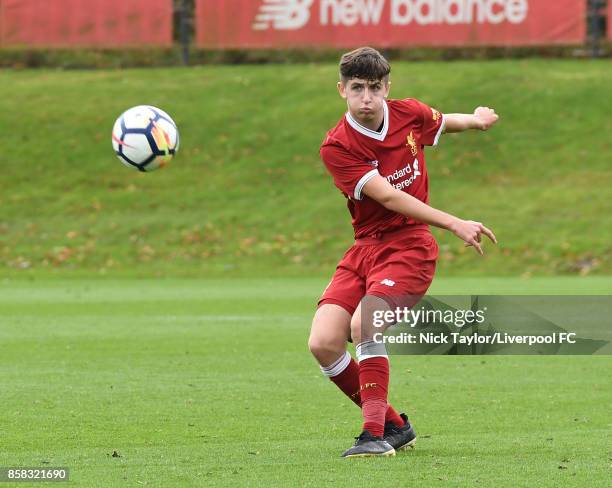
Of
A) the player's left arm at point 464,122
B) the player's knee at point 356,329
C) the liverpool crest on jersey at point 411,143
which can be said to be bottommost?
the player's knee at point 356,329

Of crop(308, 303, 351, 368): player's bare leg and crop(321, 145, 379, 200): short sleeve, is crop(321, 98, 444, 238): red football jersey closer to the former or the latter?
crop(321, 145, 379, 200): short sleeve

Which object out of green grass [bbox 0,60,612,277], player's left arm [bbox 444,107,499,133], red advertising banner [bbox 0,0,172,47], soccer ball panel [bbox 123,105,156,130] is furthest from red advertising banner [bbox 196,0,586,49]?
player's left arm [bbox 444,107,499,133]

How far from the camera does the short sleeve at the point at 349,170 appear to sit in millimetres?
7434

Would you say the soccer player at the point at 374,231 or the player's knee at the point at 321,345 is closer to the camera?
the soccer player at the point at 374,231

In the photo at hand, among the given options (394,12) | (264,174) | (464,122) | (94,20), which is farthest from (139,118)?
(94,20)

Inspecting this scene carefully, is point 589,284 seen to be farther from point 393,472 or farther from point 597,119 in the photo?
point 393,472

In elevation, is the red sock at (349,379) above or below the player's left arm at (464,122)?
below

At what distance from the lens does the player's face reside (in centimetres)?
739

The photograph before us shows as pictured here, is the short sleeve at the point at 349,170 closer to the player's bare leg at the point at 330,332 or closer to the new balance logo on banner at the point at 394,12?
the player's bare leg at the point at 330,332

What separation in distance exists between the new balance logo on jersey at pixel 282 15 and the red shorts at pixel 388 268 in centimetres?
2592

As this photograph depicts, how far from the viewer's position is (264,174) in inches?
1213

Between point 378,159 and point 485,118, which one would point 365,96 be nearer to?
point 378,159

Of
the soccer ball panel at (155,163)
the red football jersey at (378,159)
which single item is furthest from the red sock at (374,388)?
the soccer ball panel at (155,163)

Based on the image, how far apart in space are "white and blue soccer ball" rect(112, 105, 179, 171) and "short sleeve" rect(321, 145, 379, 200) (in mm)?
3841
